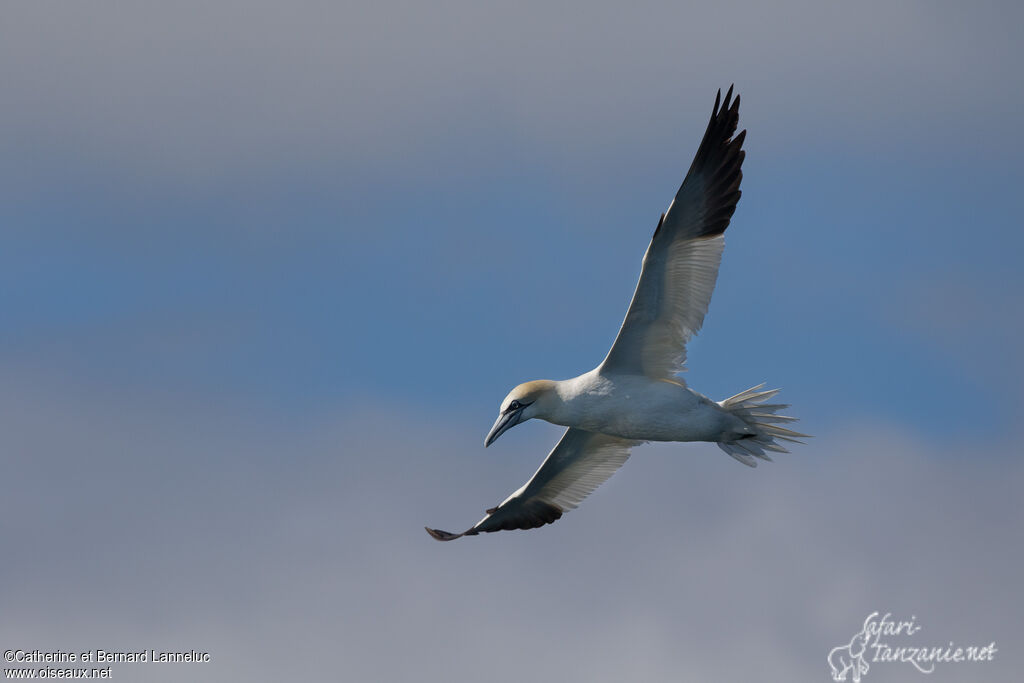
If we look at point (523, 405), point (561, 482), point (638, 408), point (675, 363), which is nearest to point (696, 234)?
point (675, 363)

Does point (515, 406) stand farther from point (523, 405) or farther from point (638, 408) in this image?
point (638, 408)

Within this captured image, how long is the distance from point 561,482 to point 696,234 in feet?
14.6

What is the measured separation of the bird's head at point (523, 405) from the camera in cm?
1436

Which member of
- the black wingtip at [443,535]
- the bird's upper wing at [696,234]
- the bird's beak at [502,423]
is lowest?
the black wingtip at [443,535]

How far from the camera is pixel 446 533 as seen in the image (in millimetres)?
16812

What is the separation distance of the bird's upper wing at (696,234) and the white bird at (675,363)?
0.01 m

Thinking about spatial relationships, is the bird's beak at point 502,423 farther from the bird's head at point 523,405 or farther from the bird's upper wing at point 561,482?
the bird's upper wing at point 561,482

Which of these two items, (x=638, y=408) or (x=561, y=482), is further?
(x=561, y=482)

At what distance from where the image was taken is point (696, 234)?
13.5 m

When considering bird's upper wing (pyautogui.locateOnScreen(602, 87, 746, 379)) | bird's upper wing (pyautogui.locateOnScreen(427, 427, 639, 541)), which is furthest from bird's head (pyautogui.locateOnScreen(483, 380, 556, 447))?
bird's upper wing (pyautogui.locateOnScreen(427, 427, 639, 541))

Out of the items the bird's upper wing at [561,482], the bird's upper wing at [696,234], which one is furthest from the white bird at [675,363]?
the bird's upper wing at [561,482]

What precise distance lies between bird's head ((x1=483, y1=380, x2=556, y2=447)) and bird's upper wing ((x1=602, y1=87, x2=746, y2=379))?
121 cm

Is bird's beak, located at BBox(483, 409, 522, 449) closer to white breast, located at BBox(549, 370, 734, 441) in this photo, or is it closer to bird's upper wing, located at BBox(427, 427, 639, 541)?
white breast, located at BBox(549, 370, 734, 441)

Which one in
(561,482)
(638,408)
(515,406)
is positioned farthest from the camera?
(561,482)
